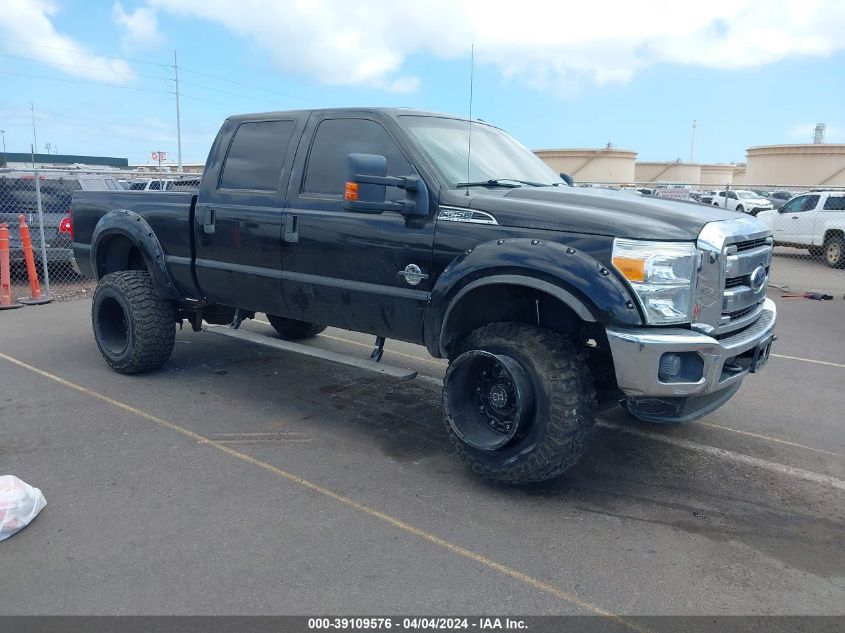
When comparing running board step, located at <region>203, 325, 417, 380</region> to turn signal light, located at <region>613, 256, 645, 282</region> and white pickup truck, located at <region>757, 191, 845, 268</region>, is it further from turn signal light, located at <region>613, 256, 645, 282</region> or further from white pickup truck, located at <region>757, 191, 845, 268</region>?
white pickup truck, located at <region>757, 191, 845, 268</region>

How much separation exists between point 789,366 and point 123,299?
6.30 m

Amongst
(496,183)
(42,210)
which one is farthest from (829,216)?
(42,210)

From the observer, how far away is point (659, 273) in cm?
361

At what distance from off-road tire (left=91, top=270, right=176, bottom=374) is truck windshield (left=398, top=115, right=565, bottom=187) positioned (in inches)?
111

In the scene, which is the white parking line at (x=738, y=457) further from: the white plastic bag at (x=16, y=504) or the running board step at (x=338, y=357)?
the white plastic bag at (x=16, y=504)

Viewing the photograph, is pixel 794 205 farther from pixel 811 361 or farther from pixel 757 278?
pixel 757 278

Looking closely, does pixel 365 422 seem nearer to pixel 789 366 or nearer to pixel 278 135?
pixel 278 135

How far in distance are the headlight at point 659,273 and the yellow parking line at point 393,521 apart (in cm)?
141

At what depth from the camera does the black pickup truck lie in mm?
3670

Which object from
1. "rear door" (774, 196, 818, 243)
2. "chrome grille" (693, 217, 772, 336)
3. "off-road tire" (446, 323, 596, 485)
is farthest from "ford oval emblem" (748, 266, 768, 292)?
"rear door" (774, 196, 818, 243)

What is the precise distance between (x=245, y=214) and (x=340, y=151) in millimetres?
917

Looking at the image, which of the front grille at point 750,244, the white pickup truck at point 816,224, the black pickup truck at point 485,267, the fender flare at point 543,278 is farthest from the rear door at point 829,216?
the fender flare at point 543,278

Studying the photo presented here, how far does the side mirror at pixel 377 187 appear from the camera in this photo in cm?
414
